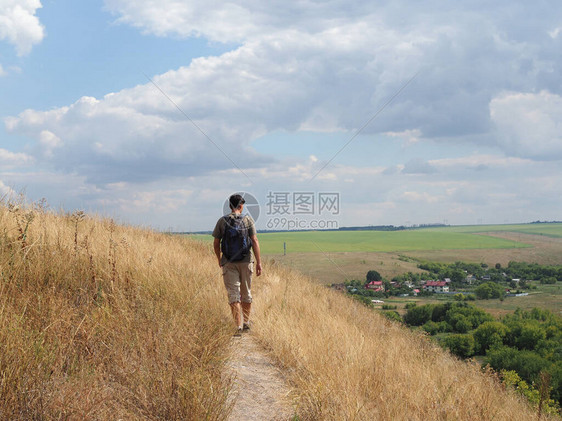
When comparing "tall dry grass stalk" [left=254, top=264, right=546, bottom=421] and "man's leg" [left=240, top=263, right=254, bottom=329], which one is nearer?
"tall dry grass stalk" [left=254, top=264, right=546, bottom=421]

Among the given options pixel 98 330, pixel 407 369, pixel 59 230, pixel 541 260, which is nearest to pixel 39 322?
pixel 98 330

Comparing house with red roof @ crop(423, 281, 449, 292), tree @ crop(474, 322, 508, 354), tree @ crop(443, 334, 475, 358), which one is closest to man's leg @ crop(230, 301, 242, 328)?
tree @ crop(443, 334, 475, 358)

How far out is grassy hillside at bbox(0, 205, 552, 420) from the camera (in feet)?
11.3

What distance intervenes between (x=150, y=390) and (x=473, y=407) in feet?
10.7

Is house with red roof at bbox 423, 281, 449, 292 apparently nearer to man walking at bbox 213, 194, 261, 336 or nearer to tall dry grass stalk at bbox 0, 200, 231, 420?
tall dry grass stalk at bbox 0, 200, 231, 420

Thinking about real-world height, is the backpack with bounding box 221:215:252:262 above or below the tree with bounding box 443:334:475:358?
above

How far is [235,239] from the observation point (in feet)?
21.1

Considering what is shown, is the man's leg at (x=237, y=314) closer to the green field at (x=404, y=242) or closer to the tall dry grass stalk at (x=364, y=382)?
the tall dry grass stalk at (x=364, y=382)

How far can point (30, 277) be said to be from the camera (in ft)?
19.9

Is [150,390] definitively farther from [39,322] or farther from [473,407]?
[473,407]

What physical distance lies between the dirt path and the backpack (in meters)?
1.32

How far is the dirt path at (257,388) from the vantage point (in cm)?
395

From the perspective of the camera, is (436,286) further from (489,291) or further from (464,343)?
(464,343)

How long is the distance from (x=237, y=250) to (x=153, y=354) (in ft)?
7.71
